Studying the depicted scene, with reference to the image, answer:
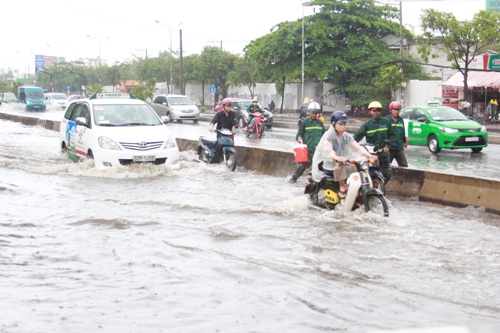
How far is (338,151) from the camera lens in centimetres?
908

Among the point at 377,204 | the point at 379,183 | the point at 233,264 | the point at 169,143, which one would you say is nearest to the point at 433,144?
the point at 169,143

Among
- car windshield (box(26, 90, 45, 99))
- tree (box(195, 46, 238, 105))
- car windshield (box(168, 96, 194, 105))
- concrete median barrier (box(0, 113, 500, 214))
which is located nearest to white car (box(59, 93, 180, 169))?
concrete median barrier (box(0, 113, 500, 214))

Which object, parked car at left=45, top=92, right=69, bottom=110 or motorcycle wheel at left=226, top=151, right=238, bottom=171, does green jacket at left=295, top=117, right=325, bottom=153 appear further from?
parked car at left=45, top=92, right=69, bottom=110

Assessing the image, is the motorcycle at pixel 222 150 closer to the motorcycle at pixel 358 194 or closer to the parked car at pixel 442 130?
the motorcycle at pixel 358 194

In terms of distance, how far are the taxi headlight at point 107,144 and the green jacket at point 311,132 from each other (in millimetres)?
3707

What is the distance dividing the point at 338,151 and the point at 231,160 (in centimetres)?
593

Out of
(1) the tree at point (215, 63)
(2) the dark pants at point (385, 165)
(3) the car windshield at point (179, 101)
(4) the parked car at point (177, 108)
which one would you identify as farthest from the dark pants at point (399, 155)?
(1) the tree at point (215, 63)

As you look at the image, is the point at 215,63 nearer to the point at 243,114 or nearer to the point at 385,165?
the point at 243,114

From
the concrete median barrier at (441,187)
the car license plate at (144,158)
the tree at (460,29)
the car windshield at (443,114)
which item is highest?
the tree at (460,29)

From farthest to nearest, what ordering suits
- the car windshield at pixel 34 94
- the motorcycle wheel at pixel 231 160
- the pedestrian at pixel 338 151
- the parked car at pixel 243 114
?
the car windshield at pixel 34 94 → the parked car at pixel 243 114 → the motorcycle wheel at pixel 231 160 → the pedestrian at pixel 338 151

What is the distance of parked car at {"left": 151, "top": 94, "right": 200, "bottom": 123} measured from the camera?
38.1 metres

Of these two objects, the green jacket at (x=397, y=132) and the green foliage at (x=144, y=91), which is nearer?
the green jacket at (x=397, y=132)

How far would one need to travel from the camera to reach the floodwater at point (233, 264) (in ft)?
16.9

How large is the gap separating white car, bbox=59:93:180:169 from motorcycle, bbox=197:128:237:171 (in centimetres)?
123
